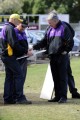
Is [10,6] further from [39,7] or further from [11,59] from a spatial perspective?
[11,59]

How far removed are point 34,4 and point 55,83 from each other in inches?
2130

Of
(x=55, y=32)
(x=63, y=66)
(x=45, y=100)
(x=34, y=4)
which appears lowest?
(x=34, y=4)

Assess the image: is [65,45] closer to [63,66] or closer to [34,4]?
[63,66]

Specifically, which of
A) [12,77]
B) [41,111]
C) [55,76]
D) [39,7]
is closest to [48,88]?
[55,76]

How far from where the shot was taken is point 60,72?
10570 mm

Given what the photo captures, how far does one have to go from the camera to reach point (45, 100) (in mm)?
11227

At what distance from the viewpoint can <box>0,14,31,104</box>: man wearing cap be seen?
1019 centimetres

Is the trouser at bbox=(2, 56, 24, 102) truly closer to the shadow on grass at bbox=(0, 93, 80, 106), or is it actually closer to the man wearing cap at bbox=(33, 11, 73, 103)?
the shadow on grass at bbox=(0, 93, 80, 106)

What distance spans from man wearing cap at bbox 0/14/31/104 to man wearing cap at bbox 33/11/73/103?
24.4 inches

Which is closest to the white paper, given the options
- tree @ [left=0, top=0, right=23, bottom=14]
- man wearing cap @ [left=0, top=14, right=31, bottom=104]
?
man wearing cap @ [left=0, top=14, right=31, bottom=104]

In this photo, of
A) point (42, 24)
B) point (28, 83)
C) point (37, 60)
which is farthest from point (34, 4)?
point (28, 83)

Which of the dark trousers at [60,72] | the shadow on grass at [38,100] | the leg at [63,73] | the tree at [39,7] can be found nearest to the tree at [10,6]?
the tree at [39,7]

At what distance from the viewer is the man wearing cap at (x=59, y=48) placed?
10.4 m

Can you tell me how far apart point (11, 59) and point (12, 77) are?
47 cm
